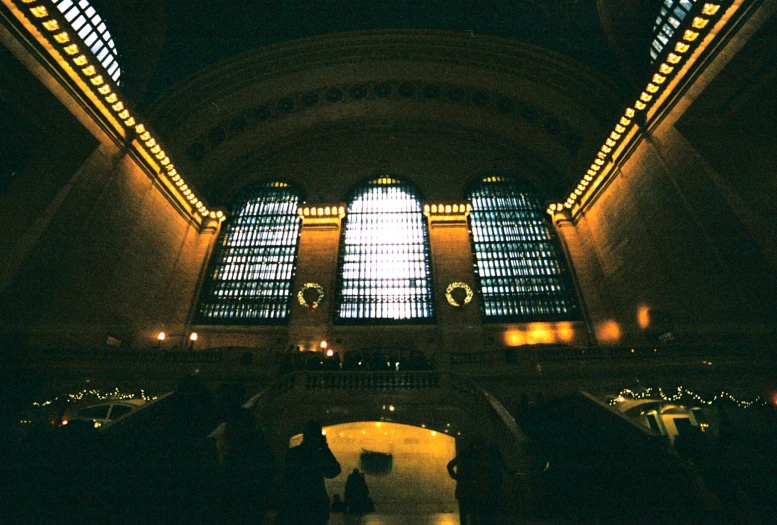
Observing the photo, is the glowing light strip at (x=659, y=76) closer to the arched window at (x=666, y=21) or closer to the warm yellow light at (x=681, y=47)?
the warm yellow light at (x=681, y=47)

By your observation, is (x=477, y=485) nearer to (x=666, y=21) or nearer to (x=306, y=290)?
(x=306, y=290)

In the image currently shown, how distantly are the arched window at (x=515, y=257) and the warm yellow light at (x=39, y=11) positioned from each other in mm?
19484

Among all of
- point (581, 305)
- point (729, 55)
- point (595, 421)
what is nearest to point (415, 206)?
point (581, 305)

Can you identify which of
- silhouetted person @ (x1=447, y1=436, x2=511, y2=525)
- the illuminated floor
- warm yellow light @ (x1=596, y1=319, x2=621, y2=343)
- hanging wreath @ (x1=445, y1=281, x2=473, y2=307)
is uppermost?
hanging wreath @ (x1=445, y1=281, x2=473, y2=307)

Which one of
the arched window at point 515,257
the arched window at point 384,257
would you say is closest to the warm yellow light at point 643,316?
the arched window at point 515,257

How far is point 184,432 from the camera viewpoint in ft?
22.1

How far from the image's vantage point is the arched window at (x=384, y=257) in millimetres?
18359

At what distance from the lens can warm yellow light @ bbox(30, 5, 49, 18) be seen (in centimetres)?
1123

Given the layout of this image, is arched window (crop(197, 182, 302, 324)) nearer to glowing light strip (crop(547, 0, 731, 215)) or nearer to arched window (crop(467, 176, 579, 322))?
arched window (crop(467, 176, 579, 322))

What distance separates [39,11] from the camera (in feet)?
37.0

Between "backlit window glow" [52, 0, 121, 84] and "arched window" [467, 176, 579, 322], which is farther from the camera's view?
"arched window" [467, 176, 579, 322]

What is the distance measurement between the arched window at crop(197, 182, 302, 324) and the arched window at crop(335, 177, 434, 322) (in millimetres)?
3217

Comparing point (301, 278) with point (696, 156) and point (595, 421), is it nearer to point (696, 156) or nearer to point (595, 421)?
point (595, 421)

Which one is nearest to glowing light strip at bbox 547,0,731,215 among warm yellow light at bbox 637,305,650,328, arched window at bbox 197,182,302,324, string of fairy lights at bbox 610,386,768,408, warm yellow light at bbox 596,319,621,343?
warm yellow light at bbox 637,305,650,328
